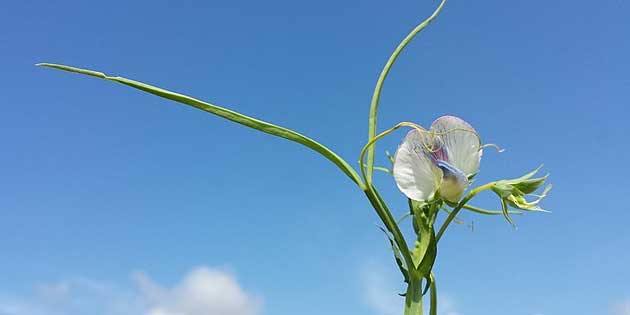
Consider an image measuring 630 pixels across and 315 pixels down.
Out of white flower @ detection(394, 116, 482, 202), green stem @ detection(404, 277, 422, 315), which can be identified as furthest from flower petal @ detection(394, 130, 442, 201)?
green stem @ detection(404, 277, 422, 315)

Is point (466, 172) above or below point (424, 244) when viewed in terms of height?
above

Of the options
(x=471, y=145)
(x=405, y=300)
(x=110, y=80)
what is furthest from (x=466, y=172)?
(x=110, y=80)

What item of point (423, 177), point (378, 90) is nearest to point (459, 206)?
point (423, 177)

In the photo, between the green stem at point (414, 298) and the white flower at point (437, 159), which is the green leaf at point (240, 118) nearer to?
the white flower at point (437, 159)

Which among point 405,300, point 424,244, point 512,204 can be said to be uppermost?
point 512,204

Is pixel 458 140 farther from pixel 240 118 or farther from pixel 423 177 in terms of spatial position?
pixel 240 118

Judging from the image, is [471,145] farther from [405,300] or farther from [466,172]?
[405,300]

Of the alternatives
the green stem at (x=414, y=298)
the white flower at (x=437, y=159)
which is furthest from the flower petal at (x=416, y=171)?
the green stem at (x=414, y=298)
